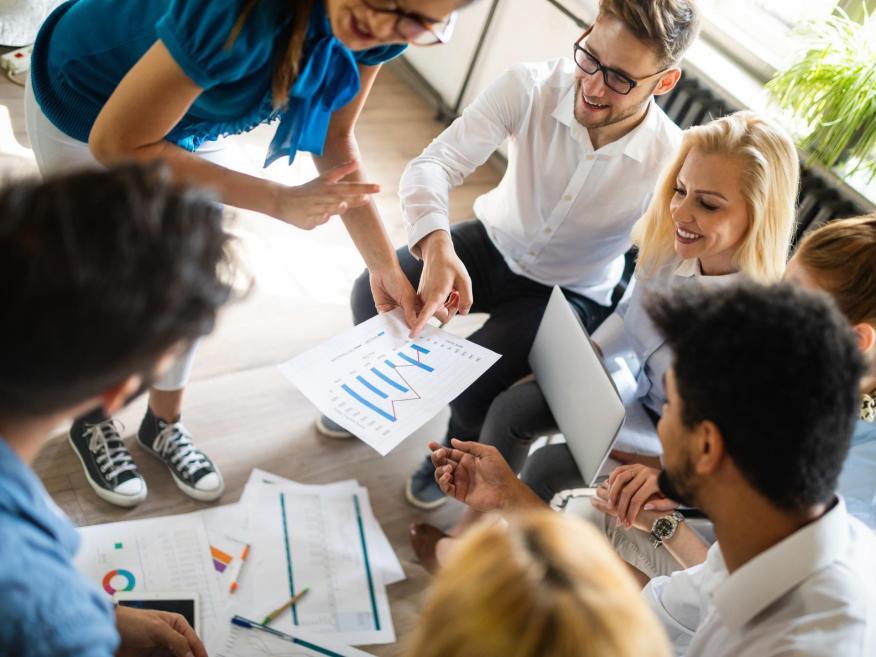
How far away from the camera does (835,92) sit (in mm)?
2217

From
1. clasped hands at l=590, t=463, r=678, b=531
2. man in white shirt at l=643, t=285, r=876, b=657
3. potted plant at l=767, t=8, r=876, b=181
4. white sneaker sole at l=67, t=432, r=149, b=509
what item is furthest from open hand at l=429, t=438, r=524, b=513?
potted plant at l=767, t=8, r=876, b=181

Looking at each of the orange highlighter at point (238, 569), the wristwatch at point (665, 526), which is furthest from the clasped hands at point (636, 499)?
the orange highlighter at point (238, 569)

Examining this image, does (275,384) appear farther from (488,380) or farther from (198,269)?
(198,269)

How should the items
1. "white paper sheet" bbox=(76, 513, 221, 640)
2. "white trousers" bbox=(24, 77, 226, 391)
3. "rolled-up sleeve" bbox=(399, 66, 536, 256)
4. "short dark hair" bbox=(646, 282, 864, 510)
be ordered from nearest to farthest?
"short dark hair" bbox=(646, 282, 864, 510), "white trousers" bbox=(24, 77, 226, 391), "white paper sheet" bbox=(76, 513, 221, 640), "rolled-up sleeve" bbox=(399, 66, 536, 256)

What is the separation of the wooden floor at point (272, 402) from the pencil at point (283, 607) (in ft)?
0.63

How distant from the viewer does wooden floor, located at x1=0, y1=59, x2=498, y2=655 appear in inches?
68.2

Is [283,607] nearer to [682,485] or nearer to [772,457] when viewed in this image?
[682,485]

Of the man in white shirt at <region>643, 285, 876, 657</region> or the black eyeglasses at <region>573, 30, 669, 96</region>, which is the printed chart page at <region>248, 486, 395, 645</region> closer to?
the man in white shirt at <region>643, 285, 876, 657</region>

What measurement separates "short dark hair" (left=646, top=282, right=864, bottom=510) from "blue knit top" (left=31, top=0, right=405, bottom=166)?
66 centimetres

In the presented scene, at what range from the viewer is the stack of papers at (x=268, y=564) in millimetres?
1508

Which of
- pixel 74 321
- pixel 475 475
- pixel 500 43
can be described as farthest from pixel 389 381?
pixel 500 43

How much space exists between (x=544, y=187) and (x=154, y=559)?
118 centimetres

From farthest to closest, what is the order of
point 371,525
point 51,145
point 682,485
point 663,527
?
point 371,525 → point 663,527 → point 51,145 → point 682,485

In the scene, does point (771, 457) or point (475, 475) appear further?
point (475, 475)
